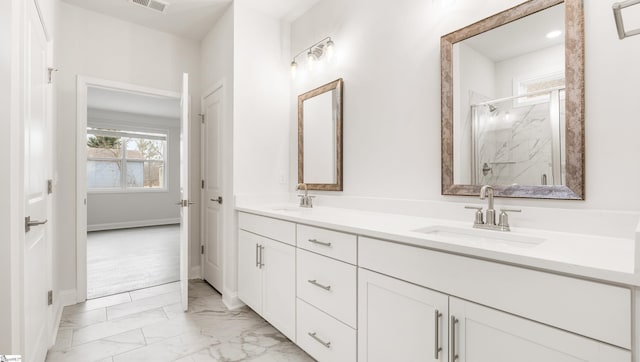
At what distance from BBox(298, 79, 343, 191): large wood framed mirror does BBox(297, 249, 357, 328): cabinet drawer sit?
33.2 inches

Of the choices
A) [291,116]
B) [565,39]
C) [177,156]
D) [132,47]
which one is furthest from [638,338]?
[177,156]

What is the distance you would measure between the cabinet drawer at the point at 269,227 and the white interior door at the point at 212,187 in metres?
0.54

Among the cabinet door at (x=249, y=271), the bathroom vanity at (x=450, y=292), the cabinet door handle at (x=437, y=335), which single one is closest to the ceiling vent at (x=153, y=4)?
the cabinet door at (x=249, y=271)

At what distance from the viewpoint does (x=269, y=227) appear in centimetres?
217

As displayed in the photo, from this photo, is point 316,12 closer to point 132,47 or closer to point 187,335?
point 132,47

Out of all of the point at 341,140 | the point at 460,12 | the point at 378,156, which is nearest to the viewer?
the point at 460,12

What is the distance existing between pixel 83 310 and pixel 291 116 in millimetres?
2526

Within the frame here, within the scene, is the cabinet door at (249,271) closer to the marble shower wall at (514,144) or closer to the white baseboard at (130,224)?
the marble shower wall at (514,144)

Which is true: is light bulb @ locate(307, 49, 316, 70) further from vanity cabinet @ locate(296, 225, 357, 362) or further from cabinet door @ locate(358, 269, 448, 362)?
cabinet door @ locate(358, 269, 448, 362)

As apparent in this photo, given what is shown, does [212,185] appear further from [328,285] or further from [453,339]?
[453,339]

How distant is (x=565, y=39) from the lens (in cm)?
131

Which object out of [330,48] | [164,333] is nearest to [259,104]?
[330,48]

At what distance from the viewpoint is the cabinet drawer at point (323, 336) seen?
151 centimetres

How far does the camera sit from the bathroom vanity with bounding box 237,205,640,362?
820mm
